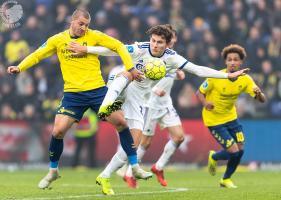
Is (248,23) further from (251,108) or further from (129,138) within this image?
(129,138)

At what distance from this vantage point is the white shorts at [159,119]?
1536cm

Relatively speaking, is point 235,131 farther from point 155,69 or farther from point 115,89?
point 115,89

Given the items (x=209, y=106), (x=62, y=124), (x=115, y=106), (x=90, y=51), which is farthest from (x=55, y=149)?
(x=209, y=106)

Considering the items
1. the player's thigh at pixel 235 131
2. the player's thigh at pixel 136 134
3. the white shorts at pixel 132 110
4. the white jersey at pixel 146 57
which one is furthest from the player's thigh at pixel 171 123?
the white jersey at pixel 146 57

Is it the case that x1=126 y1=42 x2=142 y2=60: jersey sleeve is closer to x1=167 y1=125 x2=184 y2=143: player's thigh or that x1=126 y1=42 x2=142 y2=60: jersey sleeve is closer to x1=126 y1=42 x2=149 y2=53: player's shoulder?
x1=126 y1=42 x2=149 y2=53: player's shoulder

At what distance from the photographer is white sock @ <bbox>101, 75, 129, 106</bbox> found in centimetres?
1132

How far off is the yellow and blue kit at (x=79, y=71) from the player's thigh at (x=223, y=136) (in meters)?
3.18

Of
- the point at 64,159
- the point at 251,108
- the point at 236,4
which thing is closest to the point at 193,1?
the point at 236,4

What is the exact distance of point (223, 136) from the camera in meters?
14.3

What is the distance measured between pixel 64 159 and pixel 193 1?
5.41 metres

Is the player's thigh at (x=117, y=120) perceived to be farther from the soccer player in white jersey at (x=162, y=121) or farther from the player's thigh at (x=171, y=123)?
the player's thigh at (x=171, y=123)

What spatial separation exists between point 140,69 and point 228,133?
8.89 feet

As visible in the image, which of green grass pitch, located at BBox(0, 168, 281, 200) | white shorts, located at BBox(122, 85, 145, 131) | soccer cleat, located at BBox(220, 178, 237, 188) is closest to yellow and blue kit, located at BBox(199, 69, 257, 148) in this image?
soccer cleat, located at BBox(220, 178, 237, 188)

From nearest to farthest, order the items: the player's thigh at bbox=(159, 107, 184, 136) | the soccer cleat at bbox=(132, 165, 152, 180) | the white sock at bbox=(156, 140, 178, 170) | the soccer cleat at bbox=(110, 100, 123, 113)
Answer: the soccer cleat at bbox=(110, 100, 123, 113), the soccer cleat at bbox=(132, 165, 152, 180), the white sock at bbox=(156, 140, 178, 170), the player's thigh at bbox=(159, 107, 184, 136)
